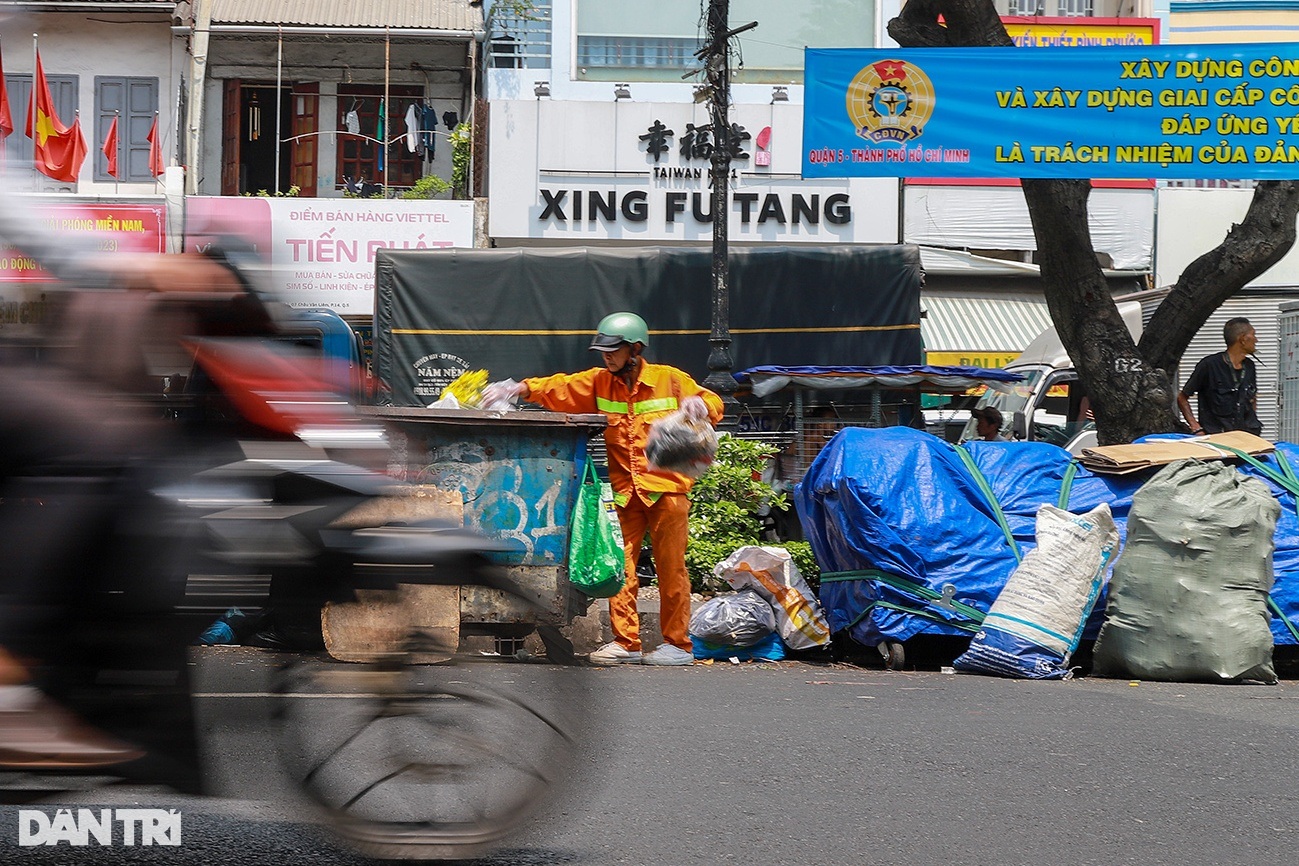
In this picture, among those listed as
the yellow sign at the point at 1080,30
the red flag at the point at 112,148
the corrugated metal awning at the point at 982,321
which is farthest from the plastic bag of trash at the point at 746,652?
the red flag at the point at 112,148

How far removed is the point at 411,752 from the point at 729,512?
6.25 m

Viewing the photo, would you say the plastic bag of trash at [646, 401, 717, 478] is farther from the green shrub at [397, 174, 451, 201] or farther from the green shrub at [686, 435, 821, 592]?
the green shrub at [397, 174, 451, 201]

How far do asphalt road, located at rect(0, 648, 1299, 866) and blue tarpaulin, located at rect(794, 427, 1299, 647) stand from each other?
1.15 m

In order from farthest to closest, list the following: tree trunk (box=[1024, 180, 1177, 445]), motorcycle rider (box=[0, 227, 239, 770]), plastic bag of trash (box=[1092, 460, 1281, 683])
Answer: tree trunk (box=[1024, 180, 1177, 445])
plastic bag of trash (box=[1092, 460, 1281, 683])
motorcycle rider (box=[0, 227, 239, 770])

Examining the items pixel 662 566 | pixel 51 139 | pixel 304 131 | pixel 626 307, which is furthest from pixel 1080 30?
pixel 662 566

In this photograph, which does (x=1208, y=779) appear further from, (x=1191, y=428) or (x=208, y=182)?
(x=208, y=182)

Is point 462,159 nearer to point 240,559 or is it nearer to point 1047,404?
point 1047,404

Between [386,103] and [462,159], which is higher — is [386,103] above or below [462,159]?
above

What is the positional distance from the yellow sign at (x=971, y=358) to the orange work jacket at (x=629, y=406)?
1274 centimetres

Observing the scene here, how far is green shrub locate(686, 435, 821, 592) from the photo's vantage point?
8922mm

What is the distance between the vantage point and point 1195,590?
727 centimetres

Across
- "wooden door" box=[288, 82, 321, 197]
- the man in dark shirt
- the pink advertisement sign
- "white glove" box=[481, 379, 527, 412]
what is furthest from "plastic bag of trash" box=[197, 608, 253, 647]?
"wooden door" box=[288, 82, 321, 197]

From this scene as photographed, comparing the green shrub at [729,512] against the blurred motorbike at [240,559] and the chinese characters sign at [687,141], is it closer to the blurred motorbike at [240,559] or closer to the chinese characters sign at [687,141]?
the blurred motorbike at [240,559]

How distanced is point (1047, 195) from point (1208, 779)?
7.36m
